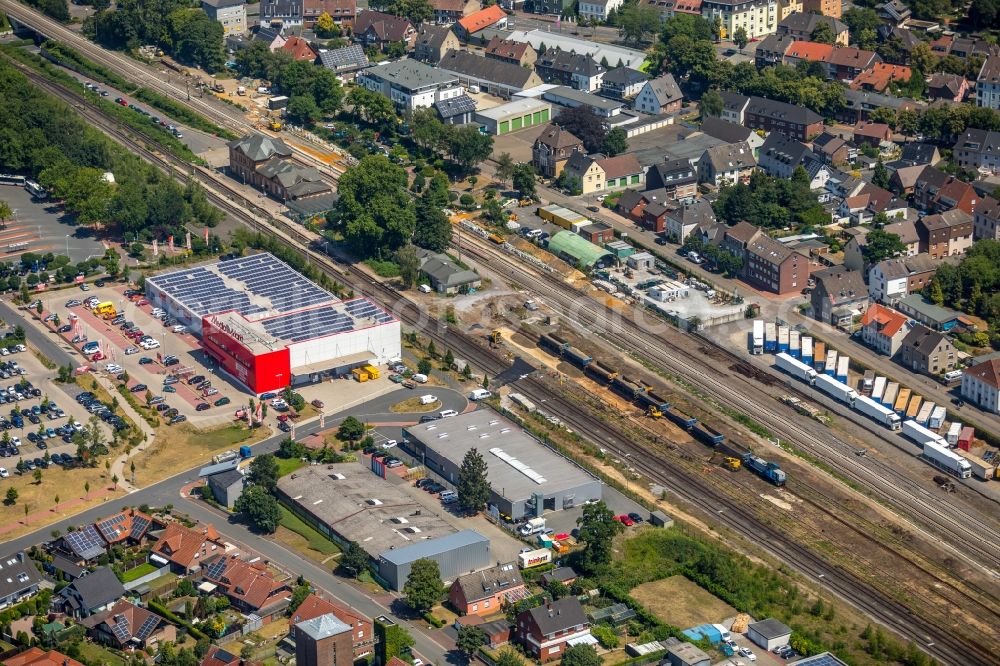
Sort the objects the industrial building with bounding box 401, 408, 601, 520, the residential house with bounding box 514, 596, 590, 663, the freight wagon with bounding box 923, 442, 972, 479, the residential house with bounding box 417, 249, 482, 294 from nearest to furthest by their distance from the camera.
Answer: the residential house with bounding box 514, 596, 590, 663 < the industrial building with bounding box 401, 408, 601, 520 < the freight wagon with bounding box 923, 442, 972, 479 < the residential house with bounding box 417, 249, 482, 294

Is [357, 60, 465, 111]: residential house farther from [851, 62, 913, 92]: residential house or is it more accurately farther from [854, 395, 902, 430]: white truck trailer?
[854, 395, 902, 430]: white truck trailer

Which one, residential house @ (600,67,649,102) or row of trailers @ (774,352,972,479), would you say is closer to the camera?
row of trailers @ (774,352,972,479)

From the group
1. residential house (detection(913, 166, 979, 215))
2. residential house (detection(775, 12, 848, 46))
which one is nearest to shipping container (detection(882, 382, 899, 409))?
residential house (detection(913, 166, 979, 215))

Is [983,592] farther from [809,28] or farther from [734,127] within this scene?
[809,28]

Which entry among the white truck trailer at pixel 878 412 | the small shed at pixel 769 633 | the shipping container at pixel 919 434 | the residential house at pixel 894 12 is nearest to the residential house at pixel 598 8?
the residential house at pixel 894 12

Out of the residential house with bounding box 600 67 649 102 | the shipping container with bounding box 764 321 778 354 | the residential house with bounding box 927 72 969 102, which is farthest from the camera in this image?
the residential house with bounding box 600 67 649 102

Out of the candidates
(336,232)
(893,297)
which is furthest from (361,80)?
(893,297)
